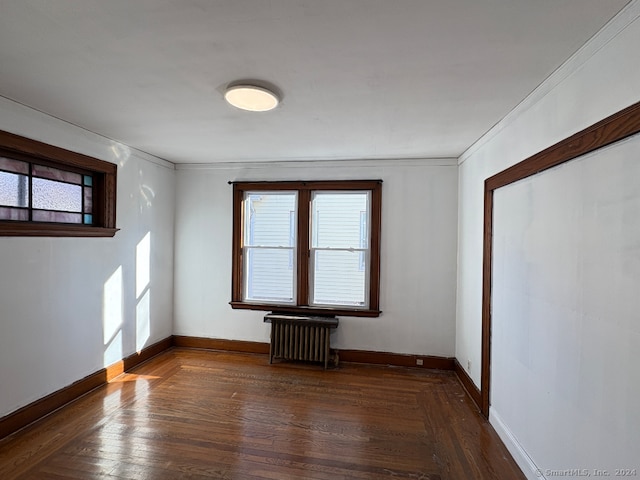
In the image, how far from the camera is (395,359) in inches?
154

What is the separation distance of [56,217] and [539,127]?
386cm

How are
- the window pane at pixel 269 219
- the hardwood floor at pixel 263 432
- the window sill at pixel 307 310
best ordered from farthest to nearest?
the window pane at pixel 269 219 → the window sill at pixel 307 310 → the hardwood floor at pixel 263 432

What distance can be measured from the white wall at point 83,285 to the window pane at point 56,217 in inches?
7.3

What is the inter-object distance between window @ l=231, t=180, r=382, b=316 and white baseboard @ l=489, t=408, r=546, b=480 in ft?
5.46

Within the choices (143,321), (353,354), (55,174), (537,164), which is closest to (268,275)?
(353,354)

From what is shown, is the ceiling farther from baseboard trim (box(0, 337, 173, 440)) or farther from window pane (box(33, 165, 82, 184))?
baseboard trim (box(0, 337, 173, 440))

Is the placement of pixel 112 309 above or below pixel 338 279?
below

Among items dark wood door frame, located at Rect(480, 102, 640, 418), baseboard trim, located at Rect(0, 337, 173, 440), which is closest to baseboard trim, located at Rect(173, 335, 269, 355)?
baseboard trim, located at Rect(0, 337, 173, 440)

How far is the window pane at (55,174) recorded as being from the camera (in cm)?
268

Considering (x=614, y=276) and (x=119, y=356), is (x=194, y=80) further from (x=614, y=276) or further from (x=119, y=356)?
(x=119, y=356)

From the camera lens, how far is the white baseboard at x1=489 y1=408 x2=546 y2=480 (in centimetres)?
196

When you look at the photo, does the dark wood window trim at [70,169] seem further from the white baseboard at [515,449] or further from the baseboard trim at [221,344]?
the white baseboard at [515,449]

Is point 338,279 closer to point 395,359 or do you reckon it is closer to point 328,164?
point 395,359

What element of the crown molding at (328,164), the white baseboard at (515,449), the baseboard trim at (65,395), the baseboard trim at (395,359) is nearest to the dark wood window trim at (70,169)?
the crown molding at (328,164)
